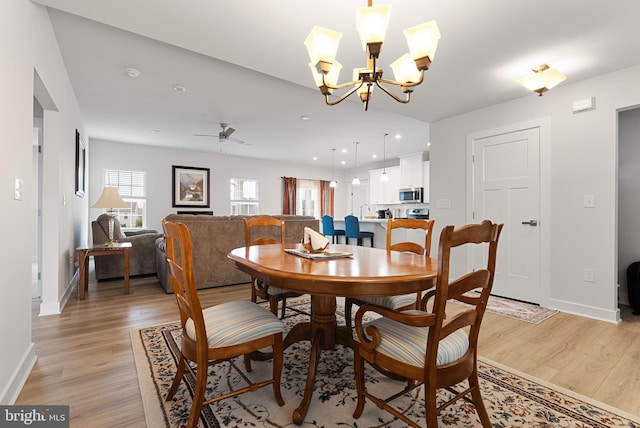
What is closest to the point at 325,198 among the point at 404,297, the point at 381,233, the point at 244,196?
the point at 244,196

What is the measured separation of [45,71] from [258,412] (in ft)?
9.29

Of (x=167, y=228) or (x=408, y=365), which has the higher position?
(x=167, y=228)

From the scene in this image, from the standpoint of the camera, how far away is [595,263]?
2.97 metres

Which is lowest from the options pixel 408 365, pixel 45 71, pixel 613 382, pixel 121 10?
pixel 613 382

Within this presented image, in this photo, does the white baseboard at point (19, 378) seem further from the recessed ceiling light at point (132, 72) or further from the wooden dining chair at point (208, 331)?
the recessed ceiling light at point (132, 72)

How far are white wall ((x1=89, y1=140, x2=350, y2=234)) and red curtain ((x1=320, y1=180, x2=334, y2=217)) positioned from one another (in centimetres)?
76

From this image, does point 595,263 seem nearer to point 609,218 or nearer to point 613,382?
point 609,218

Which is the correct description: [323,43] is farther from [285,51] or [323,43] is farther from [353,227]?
[353,227]

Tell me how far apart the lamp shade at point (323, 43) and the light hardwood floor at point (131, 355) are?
6.65 feet

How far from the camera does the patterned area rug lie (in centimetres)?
141

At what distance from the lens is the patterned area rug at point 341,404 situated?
141 cm

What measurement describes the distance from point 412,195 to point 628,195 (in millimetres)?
4281

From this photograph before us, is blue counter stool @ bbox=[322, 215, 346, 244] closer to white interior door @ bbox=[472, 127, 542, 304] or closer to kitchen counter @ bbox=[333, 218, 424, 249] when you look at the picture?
kitchen counter @ bbox=[333, 218, 424, 249]

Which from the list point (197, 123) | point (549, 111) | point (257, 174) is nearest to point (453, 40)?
point (549, 111)
